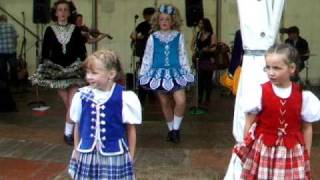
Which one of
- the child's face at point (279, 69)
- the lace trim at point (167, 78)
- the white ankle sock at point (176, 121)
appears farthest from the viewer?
the white ankle sock at point (176, 121)

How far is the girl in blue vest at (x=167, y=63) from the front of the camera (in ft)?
24.9

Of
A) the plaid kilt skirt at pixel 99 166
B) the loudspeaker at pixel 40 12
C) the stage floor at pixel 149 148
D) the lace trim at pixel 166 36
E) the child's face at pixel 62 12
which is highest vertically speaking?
the loudspeaker at pixel 40 12

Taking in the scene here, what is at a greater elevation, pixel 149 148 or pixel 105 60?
pixel 105 60

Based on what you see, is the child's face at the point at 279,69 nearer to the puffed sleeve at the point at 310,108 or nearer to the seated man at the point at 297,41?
the puffed sleeve at the point at 310,108

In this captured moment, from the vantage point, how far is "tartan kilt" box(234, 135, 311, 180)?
416 centimetres

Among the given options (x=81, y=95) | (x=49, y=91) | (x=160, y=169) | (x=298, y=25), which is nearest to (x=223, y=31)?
(x=298, y=25)

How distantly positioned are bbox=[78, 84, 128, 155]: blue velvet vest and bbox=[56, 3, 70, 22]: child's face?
343 cm

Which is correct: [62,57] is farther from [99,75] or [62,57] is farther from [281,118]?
[281,118]

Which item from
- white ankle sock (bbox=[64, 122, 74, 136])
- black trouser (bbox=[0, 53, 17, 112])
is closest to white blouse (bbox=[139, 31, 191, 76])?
white ankle sock (bbox=[64, 122, 74, 136])

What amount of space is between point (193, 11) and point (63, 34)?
5.07 metres

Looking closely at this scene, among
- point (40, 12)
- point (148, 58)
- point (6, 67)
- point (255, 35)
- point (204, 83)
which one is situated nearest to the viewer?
point (255, 35)

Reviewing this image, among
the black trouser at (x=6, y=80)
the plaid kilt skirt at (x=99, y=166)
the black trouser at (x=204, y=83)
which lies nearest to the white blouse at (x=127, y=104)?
the plaid kilt skirt at (x=99, y=166)

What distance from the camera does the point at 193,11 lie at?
40.3 ft

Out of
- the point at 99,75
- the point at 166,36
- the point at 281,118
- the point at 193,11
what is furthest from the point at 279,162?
the point at 193,11
